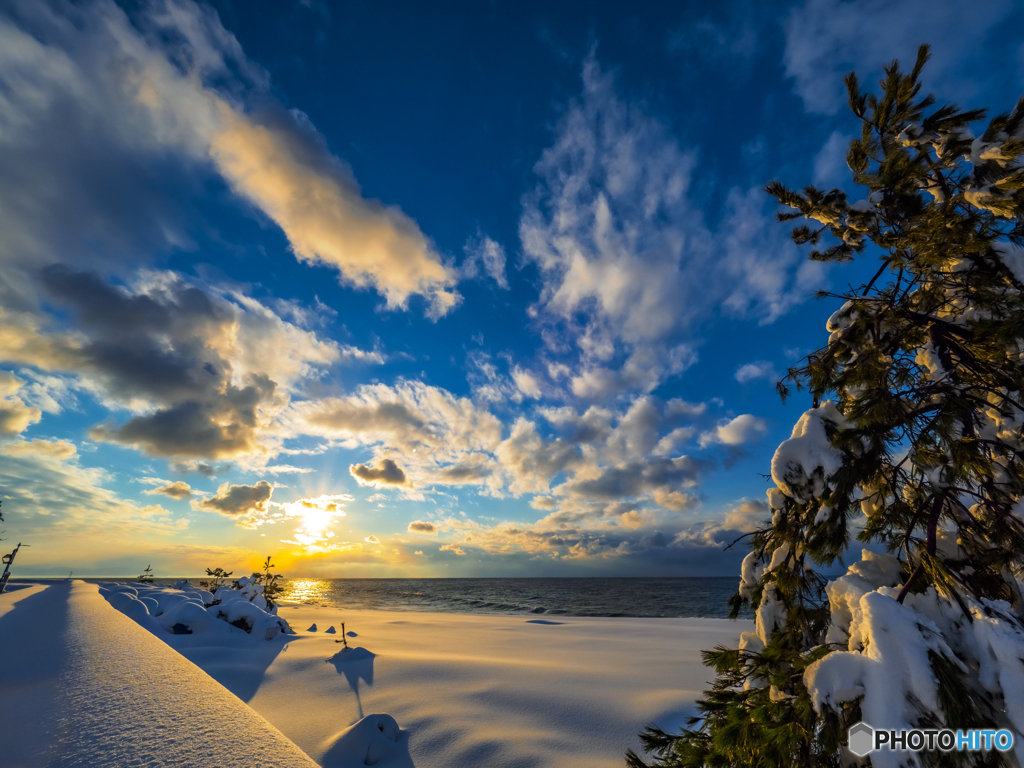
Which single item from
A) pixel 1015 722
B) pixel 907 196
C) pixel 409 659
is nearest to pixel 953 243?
pixel 907 196

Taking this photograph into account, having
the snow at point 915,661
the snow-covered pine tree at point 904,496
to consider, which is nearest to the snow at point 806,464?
the snow-covered pine tree at point 904,496

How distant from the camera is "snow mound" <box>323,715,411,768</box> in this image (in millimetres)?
6293

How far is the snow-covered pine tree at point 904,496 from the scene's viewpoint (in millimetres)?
1824

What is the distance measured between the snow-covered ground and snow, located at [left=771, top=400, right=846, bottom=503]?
6706mm

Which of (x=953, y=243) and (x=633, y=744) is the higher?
(x=953, y=243)

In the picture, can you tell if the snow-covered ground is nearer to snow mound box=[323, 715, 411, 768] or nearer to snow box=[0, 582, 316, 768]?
snow mound box=[323, 715, 411, 768]

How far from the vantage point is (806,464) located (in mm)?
2727

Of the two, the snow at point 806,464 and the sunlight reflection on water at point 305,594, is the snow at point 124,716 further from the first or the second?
the sunlight reflection on water at point 305,594

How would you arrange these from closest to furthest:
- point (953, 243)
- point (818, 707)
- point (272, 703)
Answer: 1. point (818, 707)
2. point (953, 243)
3. point (272, 703)

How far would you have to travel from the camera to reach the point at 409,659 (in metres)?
12.9

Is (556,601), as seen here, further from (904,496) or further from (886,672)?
(886,672)

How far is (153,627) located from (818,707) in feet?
74.6

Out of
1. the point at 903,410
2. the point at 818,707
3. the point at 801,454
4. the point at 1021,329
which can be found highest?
the point at 1021,329

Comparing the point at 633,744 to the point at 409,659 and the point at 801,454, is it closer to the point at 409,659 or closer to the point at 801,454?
the point at 801,454
